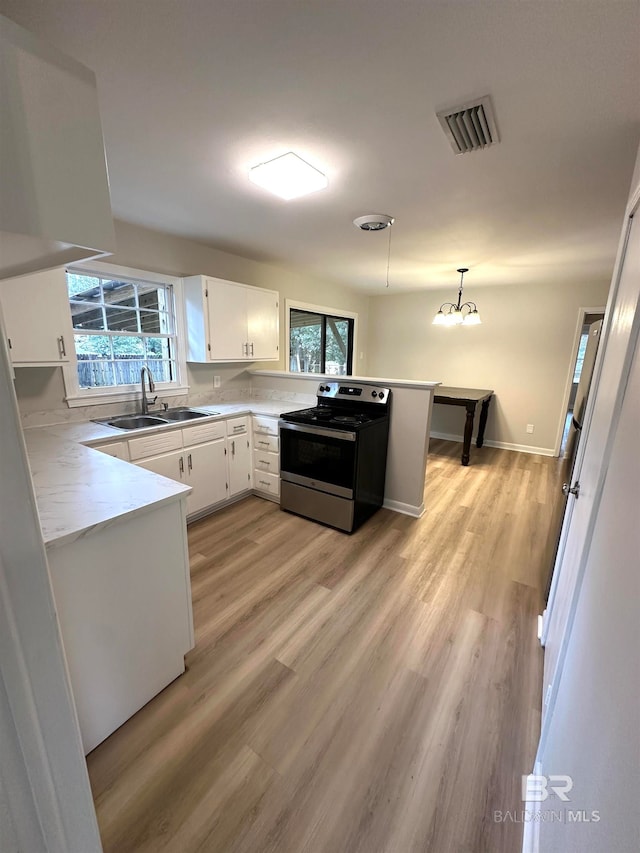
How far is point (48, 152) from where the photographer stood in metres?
0.59

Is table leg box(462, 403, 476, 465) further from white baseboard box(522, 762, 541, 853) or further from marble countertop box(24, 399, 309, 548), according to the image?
marble countertop box(24, 399, 309, 548)

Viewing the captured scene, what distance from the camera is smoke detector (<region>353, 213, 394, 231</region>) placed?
247 cm

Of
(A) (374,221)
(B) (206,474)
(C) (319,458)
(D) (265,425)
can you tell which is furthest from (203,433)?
(A) (374,221)

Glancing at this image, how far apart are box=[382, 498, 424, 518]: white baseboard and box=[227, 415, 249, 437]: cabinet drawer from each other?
1526 mm

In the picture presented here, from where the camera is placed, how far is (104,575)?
4.14ft

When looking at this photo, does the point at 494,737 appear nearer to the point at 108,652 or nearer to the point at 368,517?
the point at 108,652

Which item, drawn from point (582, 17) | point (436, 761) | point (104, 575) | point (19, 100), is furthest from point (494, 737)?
point (582, 17)

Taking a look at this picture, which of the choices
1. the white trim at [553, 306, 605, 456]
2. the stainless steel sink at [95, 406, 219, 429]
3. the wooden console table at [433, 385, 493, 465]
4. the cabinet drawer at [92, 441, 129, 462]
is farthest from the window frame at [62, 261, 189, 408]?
the white trim at [553, 306, 605, 456]

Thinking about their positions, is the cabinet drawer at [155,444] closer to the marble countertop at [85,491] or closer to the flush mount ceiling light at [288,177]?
the marble countertop at [85,491]

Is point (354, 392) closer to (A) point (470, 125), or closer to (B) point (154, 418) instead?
(B) point (154, 418)

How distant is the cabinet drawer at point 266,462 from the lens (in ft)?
10.7

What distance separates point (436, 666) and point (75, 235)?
84.6 inches

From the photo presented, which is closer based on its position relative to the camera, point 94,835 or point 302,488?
point 94,835

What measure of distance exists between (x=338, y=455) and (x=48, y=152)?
2386 mm
